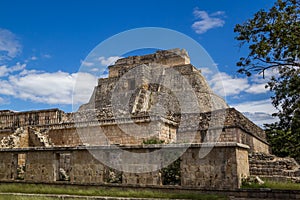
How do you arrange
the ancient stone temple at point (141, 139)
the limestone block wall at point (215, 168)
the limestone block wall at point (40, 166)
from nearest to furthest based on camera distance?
the limestone block wall at point (215, 168)
the ancient stone temple at point (141, 139)
the limestone block wall at point (40, 166)

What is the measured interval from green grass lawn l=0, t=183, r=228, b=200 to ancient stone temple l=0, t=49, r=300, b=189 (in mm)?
374

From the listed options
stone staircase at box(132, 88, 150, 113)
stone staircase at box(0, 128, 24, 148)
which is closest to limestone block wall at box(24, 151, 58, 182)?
stone staircase at box(0, 128, 24, 148)

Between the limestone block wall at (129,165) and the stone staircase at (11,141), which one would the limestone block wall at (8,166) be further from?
the stone staircase at (11,141)

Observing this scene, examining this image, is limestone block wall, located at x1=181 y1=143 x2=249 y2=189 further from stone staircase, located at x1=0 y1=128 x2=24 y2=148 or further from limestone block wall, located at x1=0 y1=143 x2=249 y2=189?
stone staircase, located at x1=0 y1=128 x2=24 y2=148

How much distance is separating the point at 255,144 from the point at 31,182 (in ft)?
44.7

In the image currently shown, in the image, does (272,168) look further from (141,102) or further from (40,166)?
(40,166)

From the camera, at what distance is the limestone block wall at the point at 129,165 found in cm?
977

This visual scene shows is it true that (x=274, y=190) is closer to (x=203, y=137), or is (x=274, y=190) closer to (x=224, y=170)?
(x=224, y=170)

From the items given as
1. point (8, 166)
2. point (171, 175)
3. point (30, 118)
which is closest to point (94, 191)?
point (171, 175)

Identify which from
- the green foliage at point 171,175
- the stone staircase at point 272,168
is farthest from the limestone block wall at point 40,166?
the stone staircase at point 272,168

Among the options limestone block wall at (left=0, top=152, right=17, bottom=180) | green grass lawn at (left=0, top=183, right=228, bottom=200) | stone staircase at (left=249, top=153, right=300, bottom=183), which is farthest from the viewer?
limestone block wall at (left=0, top=152, right=17, bottom=180)

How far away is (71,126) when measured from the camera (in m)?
16.7

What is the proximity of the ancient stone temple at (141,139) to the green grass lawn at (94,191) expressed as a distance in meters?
0.37

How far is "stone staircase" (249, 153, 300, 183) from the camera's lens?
12.6 m
